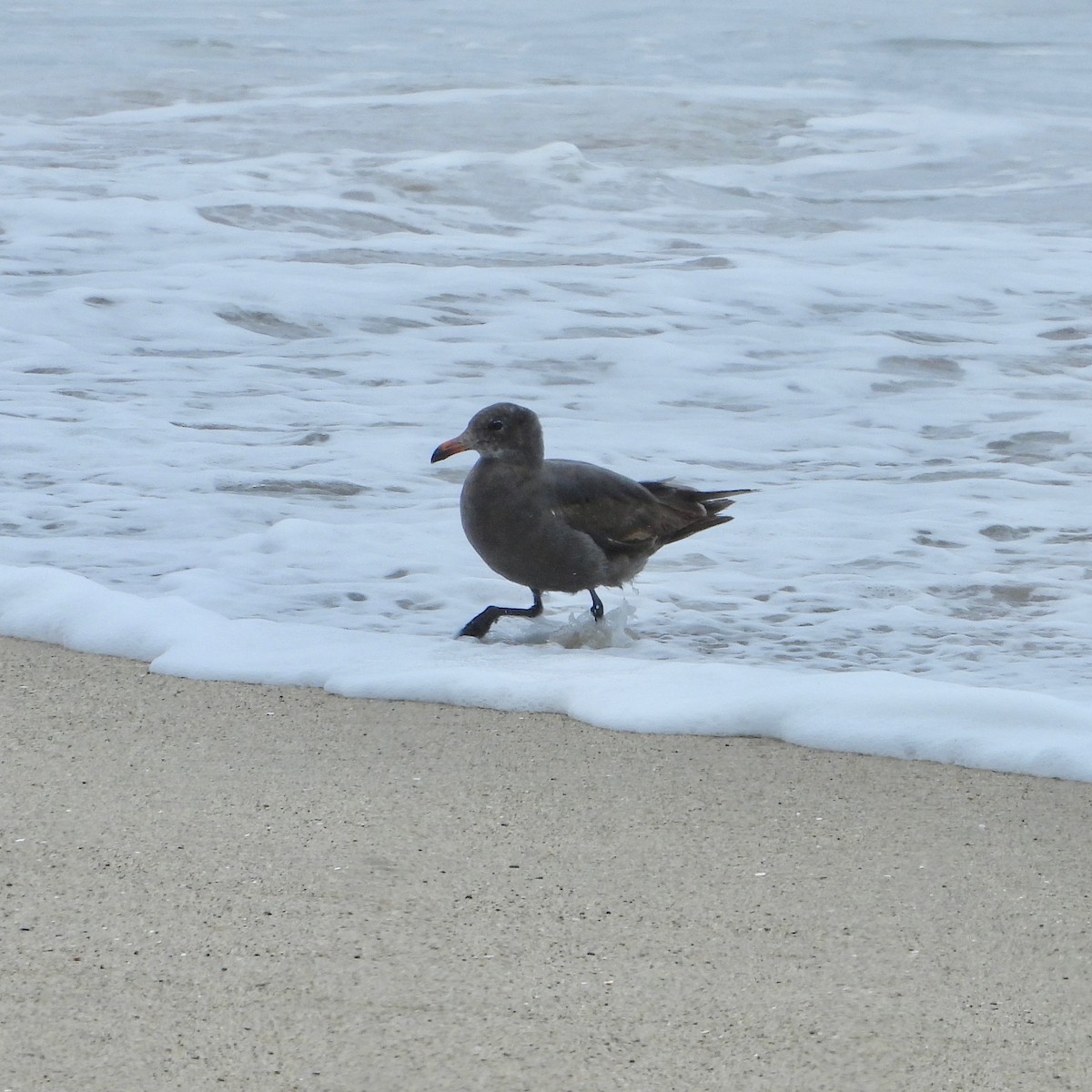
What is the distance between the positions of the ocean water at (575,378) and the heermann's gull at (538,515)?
12 cm

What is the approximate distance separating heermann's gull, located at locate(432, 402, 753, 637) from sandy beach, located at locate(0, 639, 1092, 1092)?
71 centimetres

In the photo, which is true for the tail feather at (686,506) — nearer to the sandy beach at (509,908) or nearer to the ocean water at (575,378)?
the ocean water at (575,378)

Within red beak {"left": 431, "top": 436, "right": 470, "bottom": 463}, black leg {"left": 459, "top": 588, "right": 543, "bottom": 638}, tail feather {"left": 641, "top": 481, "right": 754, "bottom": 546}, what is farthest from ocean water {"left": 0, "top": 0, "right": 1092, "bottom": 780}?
red beak {"left": 431, "top": 436, "right": 470, "bottom": 463}

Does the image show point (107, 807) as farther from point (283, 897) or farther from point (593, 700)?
point (593, 700)

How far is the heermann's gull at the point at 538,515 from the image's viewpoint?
13.0ft

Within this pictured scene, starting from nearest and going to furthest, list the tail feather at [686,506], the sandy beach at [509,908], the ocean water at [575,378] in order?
the sandy beach at [509,908] < the ocean water at [575,378] < the tail feather at [686,506]

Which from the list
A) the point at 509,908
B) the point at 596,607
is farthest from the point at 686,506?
the point at 509,908

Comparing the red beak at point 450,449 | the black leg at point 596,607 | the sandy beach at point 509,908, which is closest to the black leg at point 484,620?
the black leg at point 596,607

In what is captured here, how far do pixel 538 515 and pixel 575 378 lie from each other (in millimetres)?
3098

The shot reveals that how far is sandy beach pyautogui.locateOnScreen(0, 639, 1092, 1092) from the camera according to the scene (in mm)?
2045

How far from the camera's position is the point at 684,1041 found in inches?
82.0

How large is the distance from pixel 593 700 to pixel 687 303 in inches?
202

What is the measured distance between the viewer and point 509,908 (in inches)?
96.5

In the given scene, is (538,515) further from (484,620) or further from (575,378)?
(575,378)
